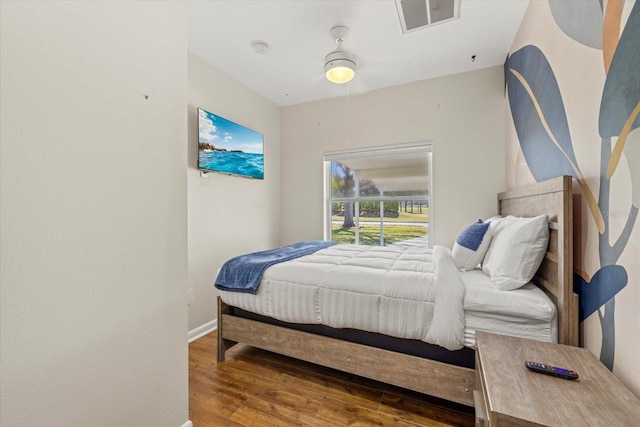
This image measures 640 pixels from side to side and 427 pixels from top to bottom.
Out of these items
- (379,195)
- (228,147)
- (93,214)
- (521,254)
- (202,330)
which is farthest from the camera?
(379,195)

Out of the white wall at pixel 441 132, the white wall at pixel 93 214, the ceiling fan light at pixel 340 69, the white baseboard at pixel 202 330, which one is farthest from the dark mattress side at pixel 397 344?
the ceiling fan light at pixel 340 69

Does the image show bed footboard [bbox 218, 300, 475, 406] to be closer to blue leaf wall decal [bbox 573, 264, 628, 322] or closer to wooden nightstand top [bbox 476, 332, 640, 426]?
wooden nightstand top [bbox 476, 332, 640, 426]

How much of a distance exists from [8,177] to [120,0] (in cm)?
80

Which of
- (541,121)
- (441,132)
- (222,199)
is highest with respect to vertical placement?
(441,132)

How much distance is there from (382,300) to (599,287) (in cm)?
95

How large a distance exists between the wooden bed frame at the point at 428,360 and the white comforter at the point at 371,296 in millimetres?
139

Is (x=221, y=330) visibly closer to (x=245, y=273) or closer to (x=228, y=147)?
(x=245, y=273)

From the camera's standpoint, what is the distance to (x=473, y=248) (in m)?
1.82

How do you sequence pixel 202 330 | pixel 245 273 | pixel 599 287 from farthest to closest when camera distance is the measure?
1. pixel 202 330
2. pixel 245 273
3. pixel 599 287

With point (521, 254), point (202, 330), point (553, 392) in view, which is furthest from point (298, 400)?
point (521, 254)

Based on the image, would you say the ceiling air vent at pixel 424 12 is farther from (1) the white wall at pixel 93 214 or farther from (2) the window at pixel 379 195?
(1) the white wall at pixel 93 214

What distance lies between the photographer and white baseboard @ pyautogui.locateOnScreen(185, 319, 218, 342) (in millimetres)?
2520

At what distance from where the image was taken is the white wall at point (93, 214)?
83 cm

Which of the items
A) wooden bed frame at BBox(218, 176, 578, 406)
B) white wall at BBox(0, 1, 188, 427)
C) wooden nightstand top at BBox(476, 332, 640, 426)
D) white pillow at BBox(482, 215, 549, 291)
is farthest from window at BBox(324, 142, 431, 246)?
white wall at BBox(0, 1, 188, 427)
